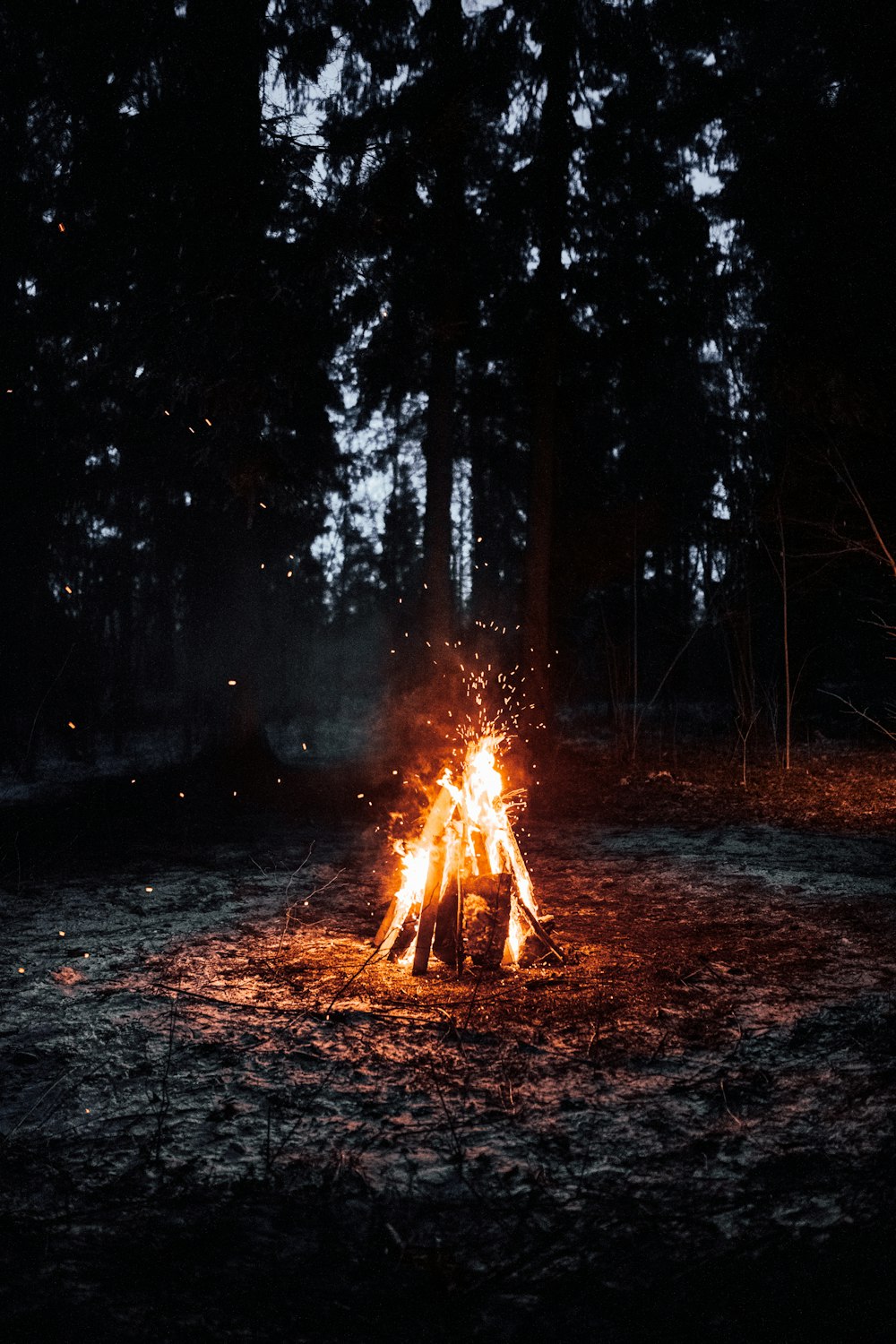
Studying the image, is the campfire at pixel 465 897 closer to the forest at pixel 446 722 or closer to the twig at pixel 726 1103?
the forest at pixel 446 722

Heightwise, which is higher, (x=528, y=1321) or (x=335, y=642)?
(x=335, y=642)

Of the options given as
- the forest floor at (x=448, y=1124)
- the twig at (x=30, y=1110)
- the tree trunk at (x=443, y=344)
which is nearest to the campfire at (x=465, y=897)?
the forest floor at (x=448, y=1124)

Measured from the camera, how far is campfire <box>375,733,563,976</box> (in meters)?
5.39

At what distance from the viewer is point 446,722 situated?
1256 centimetres

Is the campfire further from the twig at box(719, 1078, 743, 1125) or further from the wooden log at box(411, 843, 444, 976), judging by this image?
the twig at box(719, 1078, 743, 1125)

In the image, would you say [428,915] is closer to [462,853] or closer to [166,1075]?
[462,853]

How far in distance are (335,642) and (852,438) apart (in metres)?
30.4

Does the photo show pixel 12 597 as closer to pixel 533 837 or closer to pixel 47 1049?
pixel 533 837

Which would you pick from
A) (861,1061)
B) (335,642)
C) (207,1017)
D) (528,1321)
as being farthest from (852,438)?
(335,642)

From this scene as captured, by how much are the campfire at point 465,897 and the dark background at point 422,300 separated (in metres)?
5.73

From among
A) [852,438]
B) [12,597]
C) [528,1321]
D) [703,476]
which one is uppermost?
[703,476]

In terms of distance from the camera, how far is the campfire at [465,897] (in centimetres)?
539

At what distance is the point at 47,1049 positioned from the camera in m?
4.18

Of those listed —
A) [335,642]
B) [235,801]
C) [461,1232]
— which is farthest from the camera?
[335,642]
